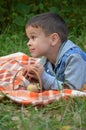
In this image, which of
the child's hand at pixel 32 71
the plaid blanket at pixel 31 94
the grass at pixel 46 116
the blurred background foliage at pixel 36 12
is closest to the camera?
the grass at pixel 46 116

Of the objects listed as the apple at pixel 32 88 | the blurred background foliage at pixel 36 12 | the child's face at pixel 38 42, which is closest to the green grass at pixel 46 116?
the apple at pixel 32 88

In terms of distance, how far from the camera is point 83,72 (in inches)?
185

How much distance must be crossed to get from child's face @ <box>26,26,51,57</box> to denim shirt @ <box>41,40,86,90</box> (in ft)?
0.45

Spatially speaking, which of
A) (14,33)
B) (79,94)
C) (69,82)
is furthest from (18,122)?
(14,33)

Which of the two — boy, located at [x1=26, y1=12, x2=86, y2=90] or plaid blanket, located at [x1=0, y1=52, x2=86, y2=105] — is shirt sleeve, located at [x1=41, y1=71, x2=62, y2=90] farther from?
plaid blanket, located at [x1=0, y1=52, x2=86, y2=105]

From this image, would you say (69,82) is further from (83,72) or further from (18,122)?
(18,122)

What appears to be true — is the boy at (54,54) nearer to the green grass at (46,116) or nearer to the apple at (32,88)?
the apple at (32,88)

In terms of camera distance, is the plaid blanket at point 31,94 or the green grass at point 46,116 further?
the plaid blanket at point 31,94

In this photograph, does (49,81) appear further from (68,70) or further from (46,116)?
(46,116)

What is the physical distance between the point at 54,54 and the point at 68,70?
31 cm

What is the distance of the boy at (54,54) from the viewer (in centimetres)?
464

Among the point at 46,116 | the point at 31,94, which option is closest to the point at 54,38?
the point at 31,94

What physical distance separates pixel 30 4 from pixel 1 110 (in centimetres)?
468

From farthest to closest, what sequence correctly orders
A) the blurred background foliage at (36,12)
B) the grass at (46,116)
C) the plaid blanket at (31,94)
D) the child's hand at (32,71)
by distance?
the blurred background foliage at (36,12) < the child's hand at (32,71) < the plaid blanket at (31,94) < the grass at (46,116)
